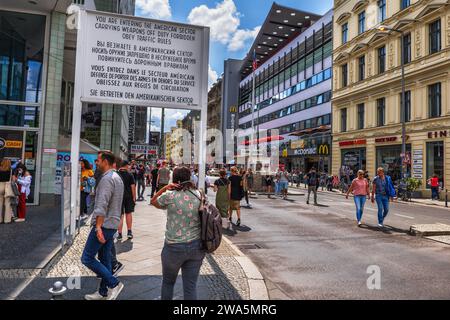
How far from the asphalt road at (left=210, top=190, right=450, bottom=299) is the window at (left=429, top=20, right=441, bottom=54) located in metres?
17.3

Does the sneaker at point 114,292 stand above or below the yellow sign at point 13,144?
below

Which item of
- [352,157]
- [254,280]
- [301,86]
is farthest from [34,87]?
[301,86]

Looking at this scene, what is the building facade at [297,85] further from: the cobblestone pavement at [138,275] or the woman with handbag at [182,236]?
the woman with handbag at [182,236]

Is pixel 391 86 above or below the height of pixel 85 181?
above

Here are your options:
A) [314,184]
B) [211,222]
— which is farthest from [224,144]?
[211,222]

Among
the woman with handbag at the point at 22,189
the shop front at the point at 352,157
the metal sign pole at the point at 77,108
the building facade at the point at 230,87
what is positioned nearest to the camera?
the metal sign pole at the point at 77,108

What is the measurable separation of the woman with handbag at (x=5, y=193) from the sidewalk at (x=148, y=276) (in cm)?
293

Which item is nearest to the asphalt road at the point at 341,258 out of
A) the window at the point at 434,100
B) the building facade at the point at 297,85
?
the window at the point at 434,100

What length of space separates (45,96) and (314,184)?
39.0ft

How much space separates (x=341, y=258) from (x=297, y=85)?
41645 millimetres

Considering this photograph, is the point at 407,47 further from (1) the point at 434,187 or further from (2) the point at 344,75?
(1) the point at 434,187

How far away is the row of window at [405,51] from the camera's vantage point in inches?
945

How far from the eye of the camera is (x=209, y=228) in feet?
11.6

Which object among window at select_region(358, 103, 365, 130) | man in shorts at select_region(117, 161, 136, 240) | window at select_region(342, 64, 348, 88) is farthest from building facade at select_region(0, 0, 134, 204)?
window at select_region(342, 64, 348, 88)
